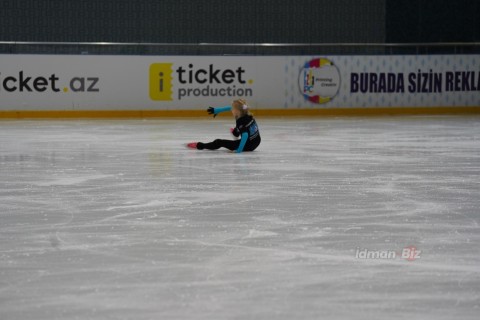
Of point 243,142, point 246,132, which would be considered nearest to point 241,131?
point 246,132

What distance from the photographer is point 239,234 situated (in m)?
4.98

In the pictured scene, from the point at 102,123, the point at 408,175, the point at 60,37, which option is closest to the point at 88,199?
the point at 408,175

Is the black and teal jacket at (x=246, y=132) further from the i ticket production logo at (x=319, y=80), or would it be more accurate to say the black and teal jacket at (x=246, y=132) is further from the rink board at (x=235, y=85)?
the i ticket production logo at (x=319, y=80)

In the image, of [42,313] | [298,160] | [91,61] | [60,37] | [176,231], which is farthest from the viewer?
[60,37]

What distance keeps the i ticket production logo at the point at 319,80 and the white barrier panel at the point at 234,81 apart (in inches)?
0.7

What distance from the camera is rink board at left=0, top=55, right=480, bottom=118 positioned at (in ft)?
53.7

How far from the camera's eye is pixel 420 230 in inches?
202

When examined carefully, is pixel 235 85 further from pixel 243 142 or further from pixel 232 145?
pixel 243 142

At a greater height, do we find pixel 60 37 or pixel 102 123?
pixel 60 37

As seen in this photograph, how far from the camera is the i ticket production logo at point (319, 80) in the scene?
1758 cm

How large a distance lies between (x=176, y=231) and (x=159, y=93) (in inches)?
475

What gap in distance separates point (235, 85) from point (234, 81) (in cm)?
8

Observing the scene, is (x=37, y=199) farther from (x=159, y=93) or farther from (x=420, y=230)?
Answer: (x=159, y=93)

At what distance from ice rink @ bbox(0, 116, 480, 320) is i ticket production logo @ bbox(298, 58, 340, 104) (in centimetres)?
737
